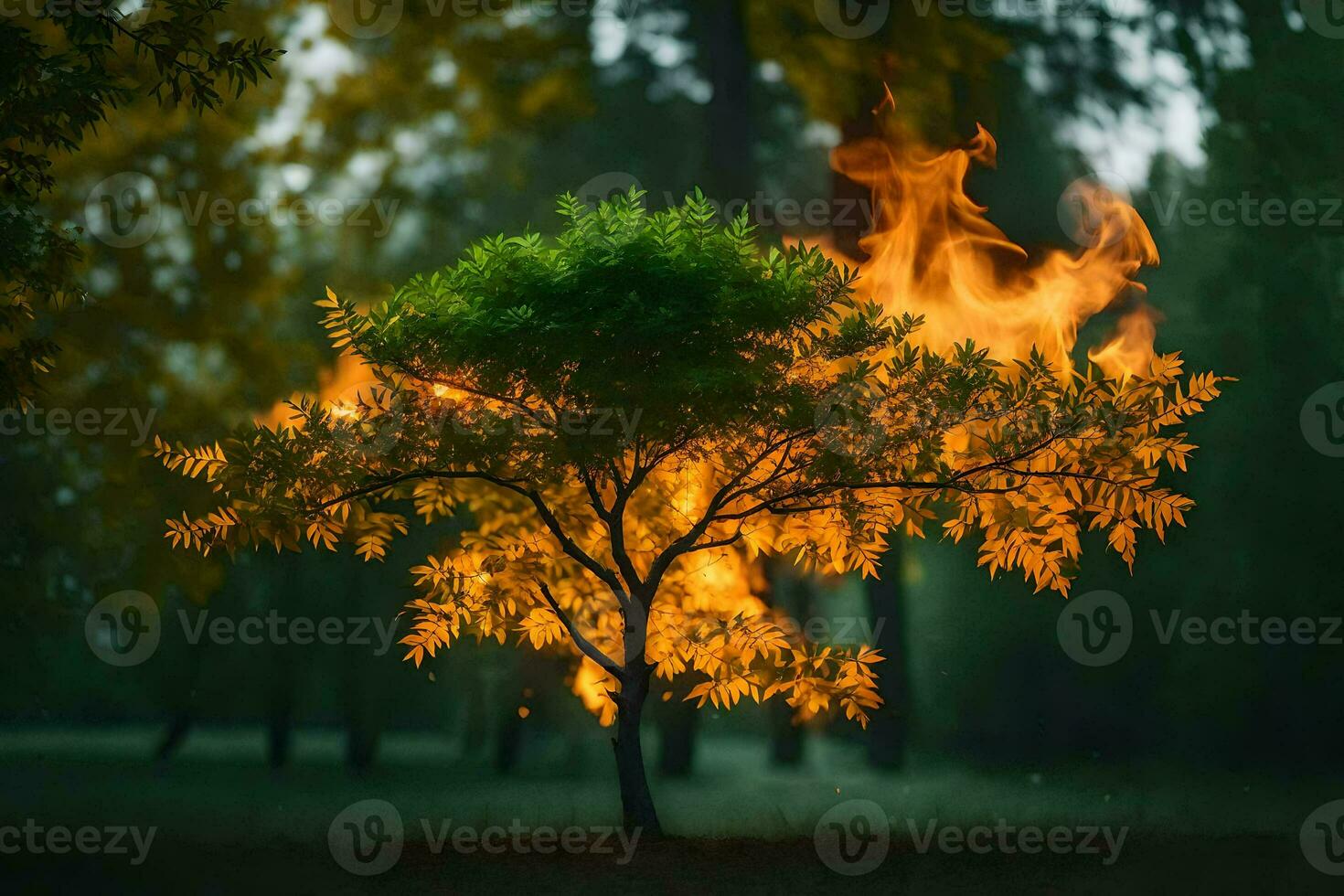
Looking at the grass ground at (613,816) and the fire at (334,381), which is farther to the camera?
the fire at (334,381)

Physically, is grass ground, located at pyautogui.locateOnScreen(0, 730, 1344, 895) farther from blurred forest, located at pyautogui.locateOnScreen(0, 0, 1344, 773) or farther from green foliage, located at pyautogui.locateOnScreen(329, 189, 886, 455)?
green foliage, located at pyautogui.locateOnScreen(329, 189, 886, 455)

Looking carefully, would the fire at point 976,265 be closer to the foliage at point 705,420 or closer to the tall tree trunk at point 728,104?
the tall tree trunk at point 728,104

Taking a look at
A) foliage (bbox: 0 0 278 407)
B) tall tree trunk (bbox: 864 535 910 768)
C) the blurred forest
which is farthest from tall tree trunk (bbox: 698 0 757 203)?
foliage (bbox: 0 0 278 407)

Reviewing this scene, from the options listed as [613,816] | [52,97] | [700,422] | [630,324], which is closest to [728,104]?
[630,324]

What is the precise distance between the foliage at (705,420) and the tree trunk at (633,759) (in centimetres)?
15

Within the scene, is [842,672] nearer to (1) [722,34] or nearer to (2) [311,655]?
(2) [311,655]

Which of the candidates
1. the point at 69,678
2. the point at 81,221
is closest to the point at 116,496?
the point at 69,678

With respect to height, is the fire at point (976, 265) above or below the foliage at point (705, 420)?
above

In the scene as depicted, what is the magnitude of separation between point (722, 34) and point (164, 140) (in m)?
6.27

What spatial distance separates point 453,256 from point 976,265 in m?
5.44

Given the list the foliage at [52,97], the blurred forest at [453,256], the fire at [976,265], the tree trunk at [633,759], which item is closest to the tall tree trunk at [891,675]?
the blurred forest at [453,256]

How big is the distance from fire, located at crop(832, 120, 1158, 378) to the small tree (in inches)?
→ 83.0

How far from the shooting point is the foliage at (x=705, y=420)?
30.2 ft

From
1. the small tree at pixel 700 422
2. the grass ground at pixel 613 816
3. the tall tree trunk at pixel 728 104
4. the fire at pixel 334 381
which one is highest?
the tall tree trunk at pixel 728 104
